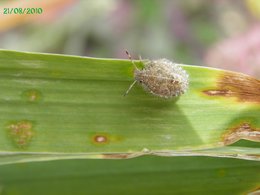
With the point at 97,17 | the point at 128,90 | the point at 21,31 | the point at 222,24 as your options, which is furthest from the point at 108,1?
the point at 128,90

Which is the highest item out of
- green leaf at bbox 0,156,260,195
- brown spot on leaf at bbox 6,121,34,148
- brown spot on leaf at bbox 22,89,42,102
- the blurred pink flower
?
the blurred pink flower

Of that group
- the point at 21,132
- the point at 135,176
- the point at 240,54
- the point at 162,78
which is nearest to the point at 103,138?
the point at 135,176

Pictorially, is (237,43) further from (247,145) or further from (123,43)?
(247,145)

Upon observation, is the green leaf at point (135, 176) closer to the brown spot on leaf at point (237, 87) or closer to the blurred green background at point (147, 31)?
the brown spot on leaf at point (237, 87)

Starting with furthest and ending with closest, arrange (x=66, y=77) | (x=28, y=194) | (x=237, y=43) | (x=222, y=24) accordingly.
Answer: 1. (x=222, y=24)
2. (x=237, y=43)
3. (x=66, y=77)
4. (x=28, y=194)

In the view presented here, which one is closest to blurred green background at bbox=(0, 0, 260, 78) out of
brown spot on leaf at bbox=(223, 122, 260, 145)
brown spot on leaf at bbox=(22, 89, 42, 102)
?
brown spot on leaf at bbox=(223, 122, 260, 145)

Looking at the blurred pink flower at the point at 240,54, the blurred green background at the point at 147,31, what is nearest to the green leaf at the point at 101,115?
the blurred pink flower at the point at 240,54

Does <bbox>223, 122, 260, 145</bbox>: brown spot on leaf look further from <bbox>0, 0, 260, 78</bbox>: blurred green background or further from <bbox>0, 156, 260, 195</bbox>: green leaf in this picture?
<bbox>0, 0, 260, 78</bbox>: blurred green background
